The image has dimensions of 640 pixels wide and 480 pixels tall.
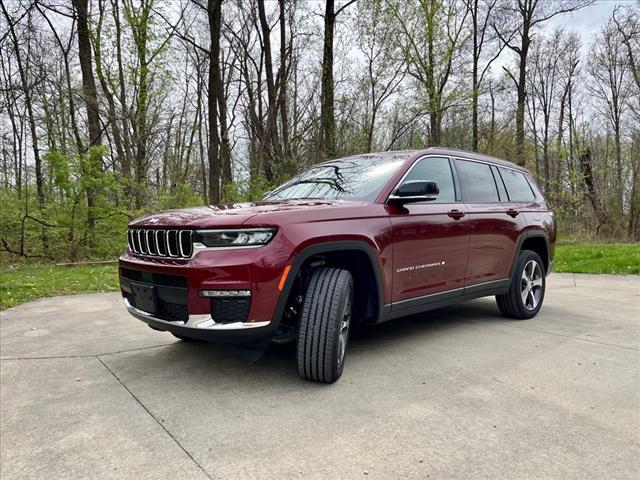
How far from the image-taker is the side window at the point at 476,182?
14.0 ft

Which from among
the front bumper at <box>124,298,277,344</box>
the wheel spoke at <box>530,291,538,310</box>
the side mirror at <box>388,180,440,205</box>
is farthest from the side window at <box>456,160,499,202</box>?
the front bumper at <box>124,298,277,344</box>

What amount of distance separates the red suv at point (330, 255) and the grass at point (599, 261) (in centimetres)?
569

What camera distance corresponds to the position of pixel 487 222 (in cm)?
429

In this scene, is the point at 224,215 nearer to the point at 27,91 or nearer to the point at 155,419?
the point at 155,419

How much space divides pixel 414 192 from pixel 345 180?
27.8 inches

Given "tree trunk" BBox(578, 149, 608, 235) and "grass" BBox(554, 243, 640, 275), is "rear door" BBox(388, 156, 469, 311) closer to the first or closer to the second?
"grass" BBox(554, 243, 640, 275)

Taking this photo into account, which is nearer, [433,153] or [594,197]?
[433,153]

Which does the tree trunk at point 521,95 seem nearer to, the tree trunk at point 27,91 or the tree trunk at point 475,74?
the tree trunk at point 475,74

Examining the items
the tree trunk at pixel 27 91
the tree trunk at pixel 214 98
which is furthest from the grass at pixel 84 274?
the tree trunk at pixel 214 98

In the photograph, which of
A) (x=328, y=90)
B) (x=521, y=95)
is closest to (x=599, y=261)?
(x=328, y=90)

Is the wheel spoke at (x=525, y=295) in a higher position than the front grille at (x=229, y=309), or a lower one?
lower

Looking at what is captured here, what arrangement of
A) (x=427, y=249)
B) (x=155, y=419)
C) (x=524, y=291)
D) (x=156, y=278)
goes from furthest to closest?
(x=524, y=291)
(x=427, y=249)
(x=156, y=278)
(x=155, y=419)

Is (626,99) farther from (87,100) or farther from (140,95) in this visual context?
(87,100)

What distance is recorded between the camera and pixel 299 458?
6.80 feet
